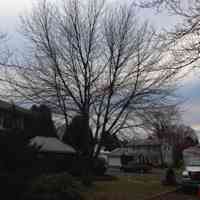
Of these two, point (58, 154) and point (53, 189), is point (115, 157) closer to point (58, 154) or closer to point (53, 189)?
point (58, 154)

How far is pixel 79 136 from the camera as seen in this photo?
33.8m

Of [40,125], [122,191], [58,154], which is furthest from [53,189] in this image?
[40,125]

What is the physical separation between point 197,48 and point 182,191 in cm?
1287

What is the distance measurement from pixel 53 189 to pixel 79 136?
23169mm

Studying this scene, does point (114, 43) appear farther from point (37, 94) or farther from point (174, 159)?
point (174, 159)

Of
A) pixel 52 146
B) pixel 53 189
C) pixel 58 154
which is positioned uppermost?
pixel 52 146

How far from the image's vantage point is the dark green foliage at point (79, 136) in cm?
2162

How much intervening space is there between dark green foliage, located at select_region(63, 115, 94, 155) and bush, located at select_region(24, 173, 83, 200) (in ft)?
29.3

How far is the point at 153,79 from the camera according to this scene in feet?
61.9

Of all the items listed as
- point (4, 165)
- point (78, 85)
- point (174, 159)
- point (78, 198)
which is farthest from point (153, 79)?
point (174, 159)

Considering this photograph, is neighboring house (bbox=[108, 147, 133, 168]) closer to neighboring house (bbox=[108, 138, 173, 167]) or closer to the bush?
neighboring house (bbox=[108, 138, 173, 167])

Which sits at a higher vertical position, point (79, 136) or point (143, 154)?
point (143, 154)

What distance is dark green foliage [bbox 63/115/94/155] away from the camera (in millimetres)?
21625

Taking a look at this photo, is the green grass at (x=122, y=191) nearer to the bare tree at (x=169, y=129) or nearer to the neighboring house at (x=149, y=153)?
the bare tree at (x=169, y=129)
